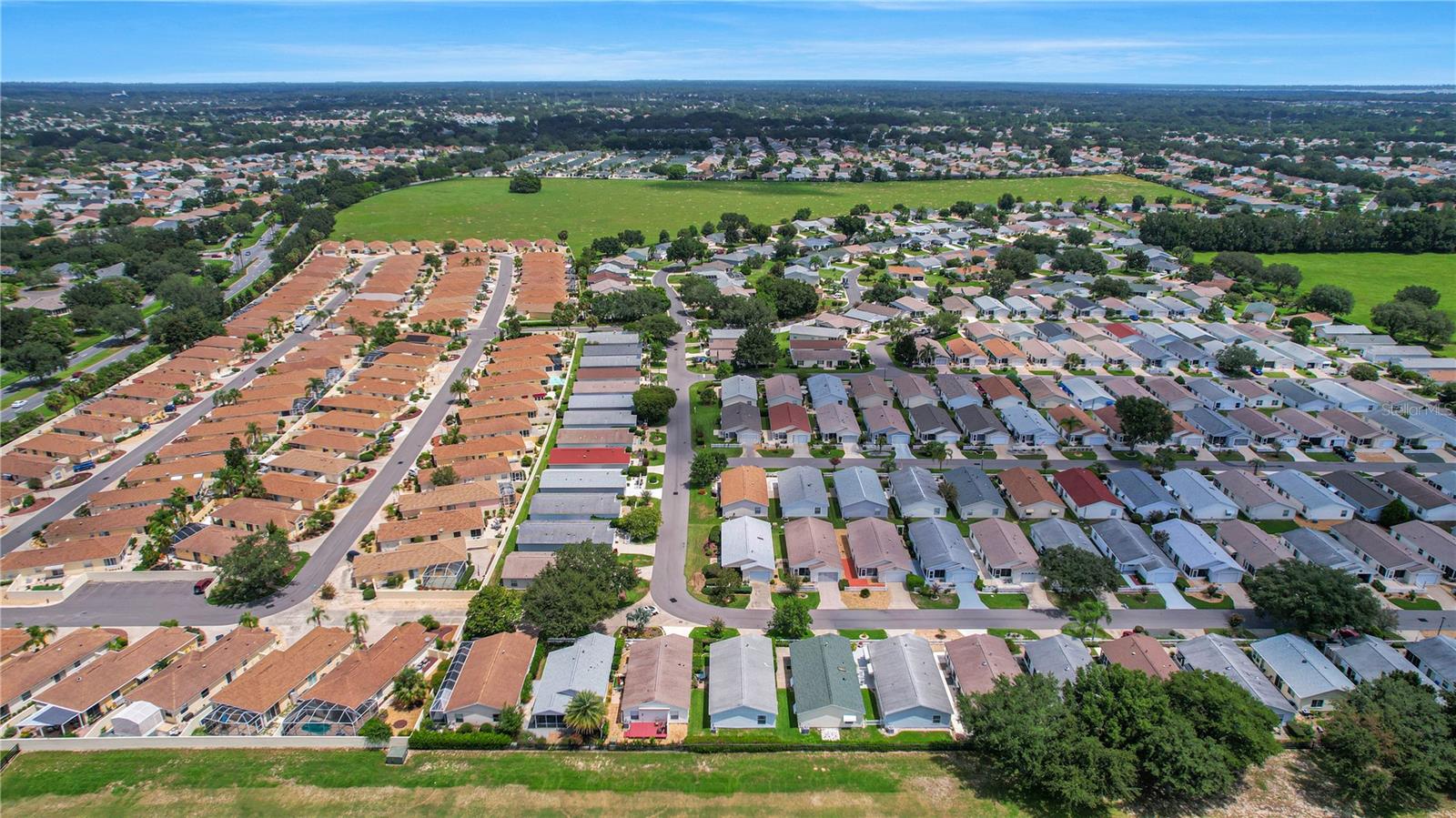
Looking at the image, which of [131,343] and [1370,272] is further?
[1370,272]

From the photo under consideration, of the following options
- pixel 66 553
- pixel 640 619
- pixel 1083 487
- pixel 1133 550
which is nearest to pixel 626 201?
A: pixel 1083 487

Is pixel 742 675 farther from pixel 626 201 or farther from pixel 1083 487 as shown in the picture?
pixel 626 201

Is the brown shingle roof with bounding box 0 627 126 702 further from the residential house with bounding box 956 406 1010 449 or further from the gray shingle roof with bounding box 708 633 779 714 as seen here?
the residential house with bounding box 956 406 1010 449

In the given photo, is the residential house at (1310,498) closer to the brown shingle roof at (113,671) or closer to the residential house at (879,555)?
the residential house at (879,555)

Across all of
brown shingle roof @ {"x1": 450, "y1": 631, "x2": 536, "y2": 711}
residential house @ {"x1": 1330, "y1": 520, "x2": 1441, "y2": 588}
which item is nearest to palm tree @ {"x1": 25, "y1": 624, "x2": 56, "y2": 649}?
brown shingle roof @ {"x1": 450, "y1": 631, "x2": 536, "y2": 711}

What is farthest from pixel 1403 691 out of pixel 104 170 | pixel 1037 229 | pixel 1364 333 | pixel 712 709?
pixel 104 170

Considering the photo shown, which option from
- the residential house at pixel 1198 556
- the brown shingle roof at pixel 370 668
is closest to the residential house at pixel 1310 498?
the residential house at pixel 1198 556

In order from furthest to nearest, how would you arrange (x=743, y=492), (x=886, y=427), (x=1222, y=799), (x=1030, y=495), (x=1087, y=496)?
1. (x=886, y=427)
2. (x=1030, y=495)
3. (x=743, y=492)
4. (x=1087, y=496)
5. (x=1222, y=799)
